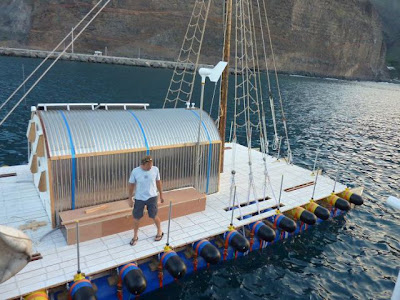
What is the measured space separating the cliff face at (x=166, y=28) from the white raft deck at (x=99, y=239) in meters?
110

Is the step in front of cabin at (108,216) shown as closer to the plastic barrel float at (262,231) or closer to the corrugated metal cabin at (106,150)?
the corrugated metal cabin at (106,150)

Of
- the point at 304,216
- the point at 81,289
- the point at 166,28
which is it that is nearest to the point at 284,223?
the point at 304,216

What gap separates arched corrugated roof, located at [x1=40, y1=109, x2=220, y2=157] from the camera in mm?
12852

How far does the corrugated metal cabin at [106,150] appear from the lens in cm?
1272

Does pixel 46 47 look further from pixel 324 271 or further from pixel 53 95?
pixel 324 271

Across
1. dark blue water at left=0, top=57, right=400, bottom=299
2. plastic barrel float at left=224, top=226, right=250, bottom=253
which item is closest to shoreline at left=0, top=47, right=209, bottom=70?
dark blue water at left=0, top=57, right=400, bottom=299

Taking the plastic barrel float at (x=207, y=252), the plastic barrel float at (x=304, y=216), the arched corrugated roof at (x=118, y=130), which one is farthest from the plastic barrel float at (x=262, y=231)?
the arched corrugated roof at (x=118, y=130)

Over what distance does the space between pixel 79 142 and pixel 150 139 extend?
2.89 meters

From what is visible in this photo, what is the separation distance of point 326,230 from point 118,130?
1199 centimetres

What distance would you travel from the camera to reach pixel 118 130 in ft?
46.1

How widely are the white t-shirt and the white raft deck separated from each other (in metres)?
2.00

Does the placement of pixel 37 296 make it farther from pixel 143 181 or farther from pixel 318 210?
pixel 318 210

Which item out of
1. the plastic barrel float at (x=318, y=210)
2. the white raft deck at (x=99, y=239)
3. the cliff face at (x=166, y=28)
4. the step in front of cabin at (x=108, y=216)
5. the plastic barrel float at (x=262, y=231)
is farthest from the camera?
the cliff face at (x=166, y=28)

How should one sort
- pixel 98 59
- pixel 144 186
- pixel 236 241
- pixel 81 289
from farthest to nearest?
pixel 98 59 → pixel 236 241 → pixel 144 186 → pixel 81 289
